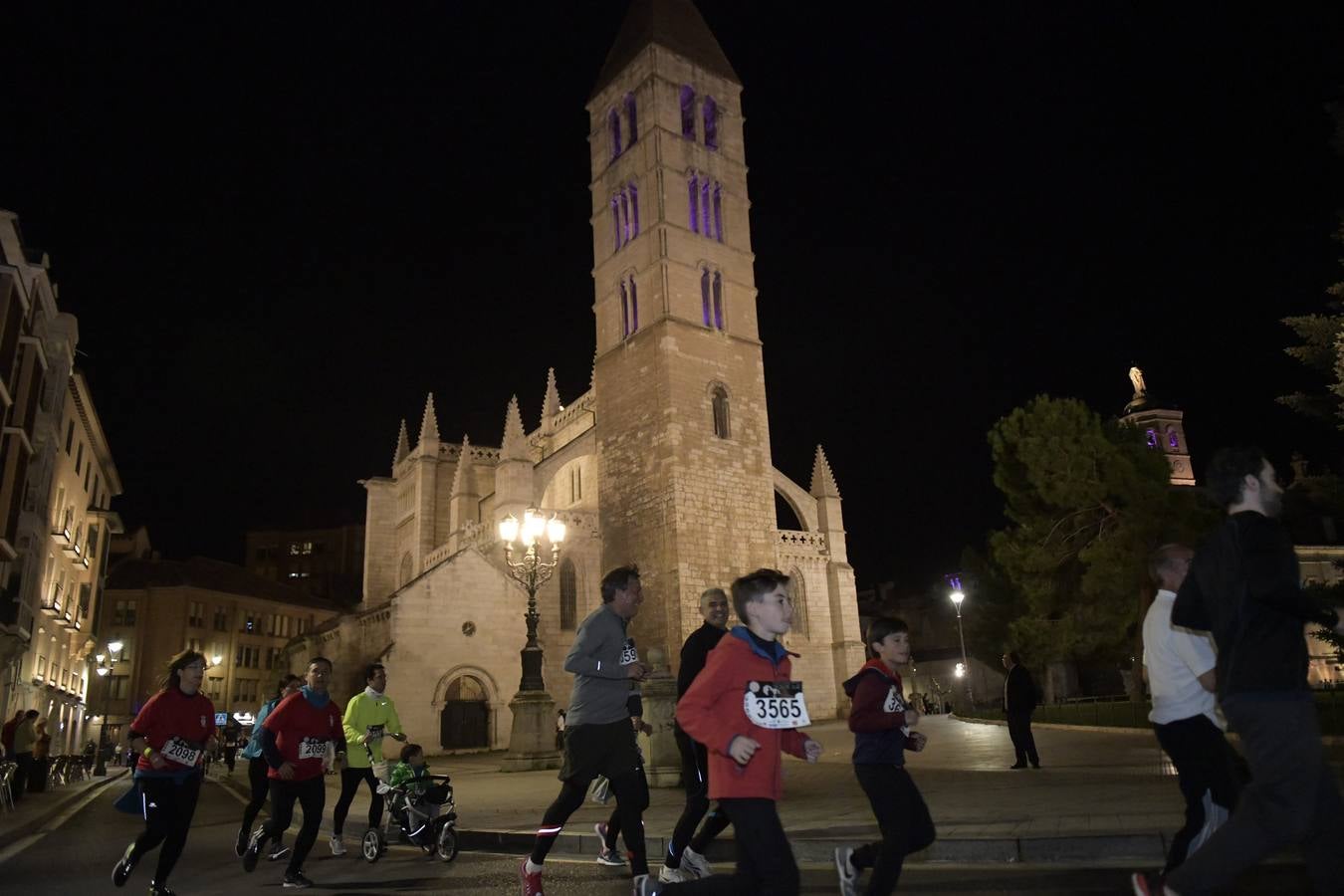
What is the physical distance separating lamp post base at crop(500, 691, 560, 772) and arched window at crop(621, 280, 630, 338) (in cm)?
1760

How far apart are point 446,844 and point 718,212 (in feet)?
95.2

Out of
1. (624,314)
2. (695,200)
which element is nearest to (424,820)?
(624,314)

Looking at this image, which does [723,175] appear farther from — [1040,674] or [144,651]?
[144,651]

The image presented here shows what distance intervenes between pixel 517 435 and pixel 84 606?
16564 mm

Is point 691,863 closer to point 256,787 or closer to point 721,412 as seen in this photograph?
point 256,787

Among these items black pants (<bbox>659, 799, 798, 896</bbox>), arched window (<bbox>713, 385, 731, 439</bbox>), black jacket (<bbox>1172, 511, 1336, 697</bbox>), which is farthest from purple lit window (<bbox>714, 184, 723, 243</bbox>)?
black pants (<bbox>659, 799, 798, 896</bbox>)

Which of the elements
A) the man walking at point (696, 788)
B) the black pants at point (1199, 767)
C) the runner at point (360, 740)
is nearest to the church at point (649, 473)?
the runner at point (360, 740)

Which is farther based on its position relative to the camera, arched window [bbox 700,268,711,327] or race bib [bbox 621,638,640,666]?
arched window [bbox 700,268,711,327]

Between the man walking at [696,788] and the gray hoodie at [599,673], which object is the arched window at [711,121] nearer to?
the man walking at [696,788]

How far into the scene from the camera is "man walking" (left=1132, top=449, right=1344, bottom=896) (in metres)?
3.28

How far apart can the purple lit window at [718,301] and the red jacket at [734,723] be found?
2897 cm

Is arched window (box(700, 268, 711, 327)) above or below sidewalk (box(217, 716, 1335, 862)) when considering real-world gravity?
above

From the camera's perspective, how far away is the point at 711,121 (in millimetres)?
35438

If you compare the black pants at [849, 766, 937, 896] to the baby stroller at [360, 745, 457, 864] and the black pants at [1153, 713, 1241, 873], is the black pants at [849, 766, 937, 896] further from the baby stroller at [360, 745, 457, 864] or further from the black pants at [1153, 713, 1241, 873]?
the baby stroller at [360, 745, 457, 864]
